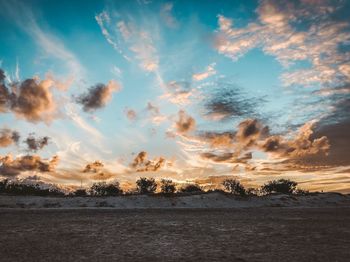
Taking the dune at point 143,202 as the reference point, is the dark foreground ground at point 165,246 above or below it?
below

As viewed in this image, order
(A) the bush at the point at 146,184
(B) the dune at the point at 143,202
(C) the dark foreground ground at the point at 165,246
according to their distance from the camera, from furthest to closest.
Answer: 1. (A) the bush at the point at 146,184
2. (B) the dune at the point at 143,202
3. (C) the dark foreground ground at the point at 165,246

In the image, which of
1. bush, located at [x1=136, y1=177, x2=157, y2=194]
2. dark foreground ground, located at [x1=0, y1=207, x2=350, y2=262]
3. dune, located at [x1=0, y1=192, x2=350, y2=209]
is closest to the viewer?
dark foreground ground, located at [x1=0, y1=207, x2=350, y2=262]

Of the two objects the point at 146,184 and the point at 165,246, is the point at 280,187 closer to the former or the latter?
the point at 146,184

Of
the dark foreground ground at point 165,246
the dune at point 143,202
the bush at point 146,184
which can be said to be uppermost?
the bush at point 146,184

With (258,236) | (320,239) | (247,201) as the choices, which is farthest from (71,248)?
(247,201)

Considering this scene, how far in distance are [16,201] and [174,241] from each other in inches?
1526

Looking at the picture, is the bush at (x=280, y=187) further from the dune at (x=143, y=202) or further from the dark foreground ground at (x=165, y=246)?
the dark foreground ground at (x=165, y=246)

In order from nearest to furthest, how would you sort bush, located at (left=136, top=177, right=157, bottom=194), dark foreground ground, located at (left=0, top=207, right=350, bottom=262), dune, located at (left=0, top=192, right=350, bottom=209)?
dark foreground ground, located at (left=0, top=207, right=350, bottom=262) → dune, located at (left=0, top=192, right=350, bottom=209) → bush, located at (left=136, top=177, right=157, bottom=194)

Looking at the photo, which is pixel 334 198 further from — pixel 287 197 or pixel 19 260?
pixel 19 260

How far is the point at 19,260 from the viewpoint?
9273mm

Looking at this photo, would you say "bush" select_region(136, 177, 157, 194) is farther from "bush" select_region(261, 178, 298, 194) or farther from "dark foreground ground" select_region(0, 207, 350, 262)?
"dark foreground ground" select_region(0, 207, 350, 262)

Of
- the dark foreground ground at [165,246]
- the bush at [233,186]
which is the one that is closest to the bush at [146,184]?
the bush at [233,186]

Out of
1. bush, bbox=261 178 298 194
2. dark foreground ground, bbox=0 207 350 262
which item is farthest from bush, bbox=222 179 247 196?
dark foreground ground, bbox=0 207 350 262

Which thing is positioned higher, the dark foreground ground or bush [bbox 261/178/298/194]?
bush [bbox 261/178/298/194]
